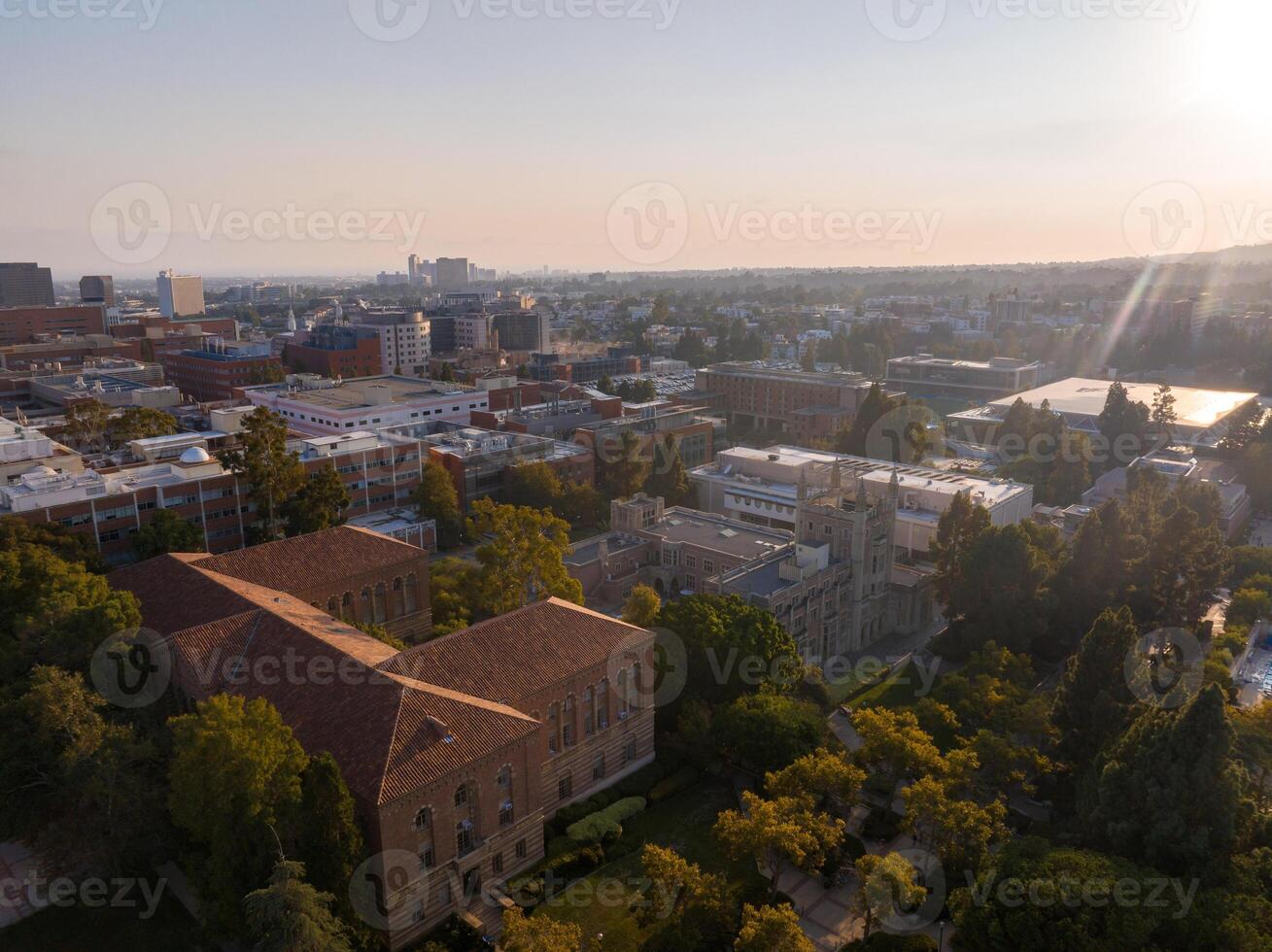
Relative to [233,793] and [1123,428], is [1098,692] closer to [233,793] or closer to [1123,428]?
[233,793]

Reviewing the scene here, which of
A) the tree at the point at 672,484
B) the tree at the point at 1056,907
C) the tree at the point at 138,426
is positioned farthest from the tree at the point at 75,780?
the tree at the point at 138,426

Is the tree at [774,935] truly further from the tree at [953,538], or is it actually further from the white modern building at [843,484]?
the white modern building at [843,484]

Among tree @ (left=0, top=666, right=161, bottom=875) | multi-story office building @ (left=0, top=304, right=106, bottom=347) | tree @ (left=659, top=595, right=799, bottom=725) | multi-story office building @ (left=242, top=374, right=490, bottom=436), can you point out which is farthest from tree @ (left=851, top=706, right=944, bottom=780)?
multi-story office building @ (left=0, top=304, right=106, bottom=347)

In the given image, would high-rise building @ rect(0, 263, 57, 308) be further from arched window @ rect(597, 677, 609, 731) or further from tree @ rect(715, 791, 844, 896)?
tree @ rect(715, 791, 844, 896)

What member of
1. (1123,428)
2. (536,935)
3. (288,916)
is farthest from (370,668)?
(1123,428)

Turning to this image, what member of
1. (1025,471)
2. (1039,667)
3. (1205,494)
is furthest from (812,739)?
(1025,471)

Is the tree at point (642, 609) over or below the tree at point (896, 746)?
over
